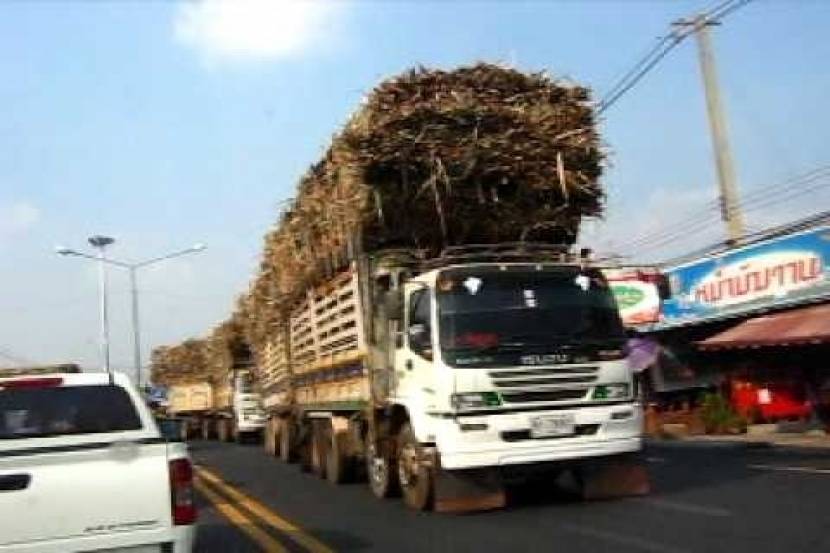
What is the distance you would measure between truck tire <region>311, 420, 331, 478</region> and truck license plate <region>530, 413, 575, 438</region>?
6240 millimetres

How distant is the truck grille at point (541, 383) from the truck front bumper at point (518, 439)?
14 centimetres

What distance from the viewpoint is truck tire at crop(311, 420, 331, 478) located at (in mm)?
18391

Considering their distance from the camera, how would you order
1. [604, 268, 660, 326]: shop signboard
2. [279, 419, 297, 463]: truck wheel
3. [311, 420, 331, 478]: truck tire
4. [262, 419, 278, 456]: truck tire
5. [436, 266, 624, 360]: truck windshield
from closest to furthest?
[436, 266, 624, 360]: truck windshield
[311, 420, 331, 478]: truck tire
[279, 419, 297, 463]: truck wheel
[262, 419, 278, 456]: truck tire
[604, 268, 660, 326]: shop signboard

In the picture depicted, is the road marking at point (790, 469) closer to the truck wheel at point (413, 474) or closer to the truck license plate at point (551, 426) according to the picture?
the truck license plate at point (551, 426)

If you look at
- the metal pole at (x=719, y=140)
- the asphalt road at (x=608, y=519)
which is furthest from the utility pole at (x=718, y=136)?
the asphalt road at (x=608, y=519)

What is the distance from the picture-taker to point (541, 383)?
12273mm

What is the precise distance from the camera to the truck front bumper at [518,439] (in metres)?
12.1

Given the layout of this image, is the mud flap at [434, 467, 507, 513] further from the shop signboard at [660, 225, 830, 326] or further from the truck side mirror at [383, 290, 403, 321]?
the shop signboard at [660, 225, 830, 326]

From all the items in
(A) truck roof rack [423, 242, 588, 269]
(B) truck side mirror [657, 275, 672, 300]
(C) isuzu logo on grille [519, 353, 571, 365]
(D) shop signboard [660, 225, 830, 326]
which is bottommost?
(C) isuzu logo on grille [519, 353, 571, 365]

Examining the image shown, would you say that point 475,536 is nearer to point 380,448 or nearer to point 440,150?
point 380,448

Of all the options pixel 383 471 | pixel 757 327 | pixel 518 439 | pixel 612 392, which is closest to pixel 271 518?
pixel 383 471

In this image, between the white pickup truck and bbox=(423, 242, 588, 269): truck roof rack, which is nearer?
Answer: the white pickup truck

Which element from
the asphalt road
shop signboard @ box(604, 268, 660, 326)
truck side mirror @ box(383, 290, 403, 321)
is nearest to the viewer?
the asphalt road

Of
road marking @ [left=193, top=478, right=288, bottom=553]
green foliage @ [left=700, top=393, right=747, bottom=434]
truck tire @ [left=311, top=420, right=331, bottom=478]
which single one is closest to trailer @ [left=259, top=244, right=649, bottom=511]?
road marking @ [left=193, top=478, right=288, bottom=553]
